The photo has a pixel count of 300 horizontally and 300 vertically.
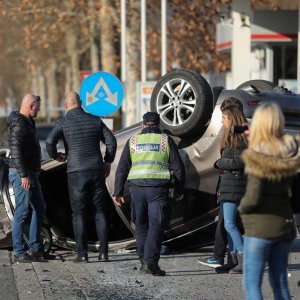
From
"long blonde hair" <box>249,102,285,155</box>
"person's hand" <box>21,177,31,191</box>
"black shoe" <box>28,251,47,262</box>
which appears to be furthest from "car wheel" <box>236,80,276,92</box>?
"long blonde hair" <box>249,102,285,155</box>

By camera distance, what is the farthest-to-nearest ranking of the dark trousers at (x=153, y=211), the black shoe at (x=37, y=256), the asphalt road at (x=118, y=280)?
the black shoe at (x=37, y=256), the dark trousers at (x=153, y=211), the asphalt road at (x=118, y=280)

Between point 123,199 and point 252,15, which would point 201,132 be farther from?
point 252,15

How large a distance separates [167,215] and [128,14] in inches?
892

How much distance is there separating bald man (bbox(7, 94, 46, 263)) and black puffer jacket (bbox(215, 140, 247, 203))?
2.02m

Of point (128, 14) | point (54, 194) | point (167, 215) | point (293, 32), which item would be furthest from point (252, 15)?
point (167, 215)

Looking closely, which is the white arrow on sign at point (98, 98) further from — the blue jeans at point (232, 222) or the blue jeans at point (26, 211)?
the blue jeans at point (232, 222)

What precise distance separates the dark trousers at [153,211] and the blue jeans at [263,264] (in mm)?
2809

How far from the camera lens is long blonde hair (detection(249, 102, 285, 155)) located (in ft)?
20.5

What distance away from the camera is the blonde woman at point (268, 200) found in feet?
20.6

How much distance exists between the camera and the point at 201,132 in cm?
1005

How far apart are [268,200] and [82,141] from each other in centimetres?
378

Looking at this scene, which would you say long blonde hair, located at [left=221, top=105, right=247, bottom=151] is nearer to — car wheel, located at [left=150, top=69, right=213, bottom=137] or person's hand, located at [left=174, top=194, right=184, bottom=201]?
person's hand, located at [left=174, top=194, right=184, bottom=201]

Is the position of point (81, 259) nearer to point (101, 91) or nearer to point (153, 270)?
point (153, 270)

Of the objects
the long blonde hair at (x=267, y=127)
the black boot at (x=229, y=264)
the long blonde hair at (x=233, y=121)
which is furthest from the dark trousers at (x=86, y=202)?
the long blonde hair at (x=267, y=127)
